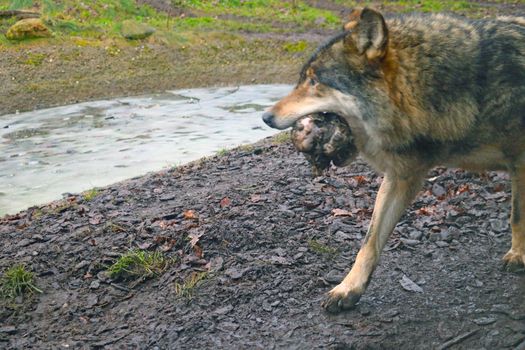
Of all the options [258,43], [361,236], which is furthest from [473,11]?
[361,236]

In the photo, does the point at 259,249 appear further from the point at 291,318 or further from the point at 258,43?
the point at 258,43

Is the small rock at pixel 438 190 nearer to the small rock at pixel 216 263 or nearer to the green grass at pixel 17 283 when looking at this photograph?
the small rock at pixel 216 263

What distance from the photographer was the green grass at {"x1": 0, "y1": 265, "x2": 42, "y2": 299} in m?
5.54

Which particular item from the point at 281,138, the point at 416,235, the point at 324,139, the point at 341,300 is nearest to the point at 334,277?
the point at 341,300

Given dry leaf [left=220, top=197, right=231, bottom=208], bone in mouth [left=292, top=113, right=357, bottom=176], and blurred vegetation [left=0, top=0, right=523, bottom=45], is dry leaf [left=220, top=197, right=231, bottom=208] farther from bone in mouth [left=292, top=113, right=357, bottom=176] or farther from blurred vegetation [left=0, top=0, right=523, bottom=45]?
blurred vegetation [left=0, top=0, right=523, bottom=45]

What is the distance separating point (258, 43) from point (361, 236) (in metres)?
15.2

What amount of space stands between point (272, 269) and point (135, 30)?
15.7 meters

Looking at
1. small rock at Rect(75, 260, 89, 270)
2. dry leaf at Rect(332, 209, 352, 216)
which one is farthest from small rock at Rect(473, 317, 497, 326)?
small rock at Rect(75, 260, 89, 270)

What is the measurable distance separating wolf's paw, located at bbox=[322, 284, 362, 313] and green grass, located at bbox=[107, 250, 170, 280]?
1.38 m

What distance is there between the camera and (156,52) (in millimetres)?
→ 19109

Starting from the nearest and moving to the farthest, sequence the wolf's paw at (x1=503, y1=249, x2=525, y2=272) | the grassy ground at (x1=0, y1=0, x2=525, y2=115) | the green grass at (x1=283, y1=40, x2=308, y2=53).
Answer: the wolf's paw at (x1=503, y1=249, x2=525, y2=272) → the grassy ground at (x1=0, y1=0, x2=525, y2=115) → the green grass at (x1=283, y1=40, x2=308, y2=53)

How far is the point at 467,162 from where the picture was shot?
4730mm

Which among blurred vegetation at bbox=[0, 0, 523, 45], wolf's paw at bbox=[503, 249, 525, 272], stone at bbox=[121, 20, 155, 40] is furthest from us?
blurred vegetation at bbox=[0, 0, 523, 45]

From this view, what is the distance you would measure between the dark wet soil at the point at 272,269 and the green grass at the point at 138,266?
0.07 metres
